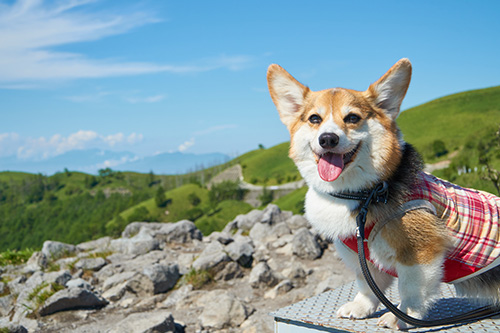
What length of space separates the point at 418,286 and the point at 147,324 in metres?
3.89

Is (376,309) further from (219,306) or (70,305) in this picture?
(70,305)

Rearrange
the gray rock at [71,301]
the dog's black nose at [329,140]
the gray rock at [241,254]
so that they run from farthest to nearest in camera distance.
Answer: the gray rock at [241,254], the gray rock at [71,301], the dog's black nose at [329,140]

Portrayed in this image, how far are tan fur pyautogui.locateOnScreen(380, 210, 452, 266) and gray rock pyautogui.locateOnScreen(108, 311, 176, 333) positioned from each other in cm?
378

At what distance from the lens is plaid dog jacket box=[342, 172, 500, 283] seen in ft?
9.57

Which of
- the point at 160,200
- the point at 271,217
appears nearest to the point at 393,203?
the point at 271,217

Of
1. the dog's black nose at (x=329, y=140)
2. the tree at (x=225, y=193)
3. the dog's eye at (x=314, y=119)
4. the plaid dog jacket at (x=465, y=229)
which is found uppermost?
the dog's eye at (x=314, y=119)

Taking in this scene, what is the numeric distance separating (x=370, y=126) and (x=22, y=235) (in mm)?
91953

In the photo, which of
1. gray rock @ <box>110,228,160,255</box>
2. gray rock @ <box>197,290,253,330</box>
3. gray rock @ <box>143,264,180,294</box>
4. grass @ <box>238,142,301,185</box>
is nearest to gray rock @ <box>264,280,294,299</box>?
gray rock @ <box>197,290,253,330</box>

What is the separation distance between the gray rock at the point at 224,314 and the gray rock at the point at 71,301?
2311mm

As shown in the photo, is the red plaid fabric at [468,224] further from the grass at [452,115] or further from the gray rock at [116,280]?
the grass at [452,115]

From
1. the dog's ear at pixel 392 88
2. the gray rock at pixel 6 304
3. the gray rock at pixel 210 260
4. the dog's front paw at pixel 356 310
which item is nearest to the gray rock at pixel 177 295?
the gray rock at pixel 210 260

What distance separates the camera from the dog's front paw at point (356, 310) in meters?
3.24

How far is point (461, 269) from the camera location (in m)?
3.00

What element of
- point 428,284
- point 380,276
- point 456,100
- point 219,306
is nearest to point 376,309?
point 380,276
